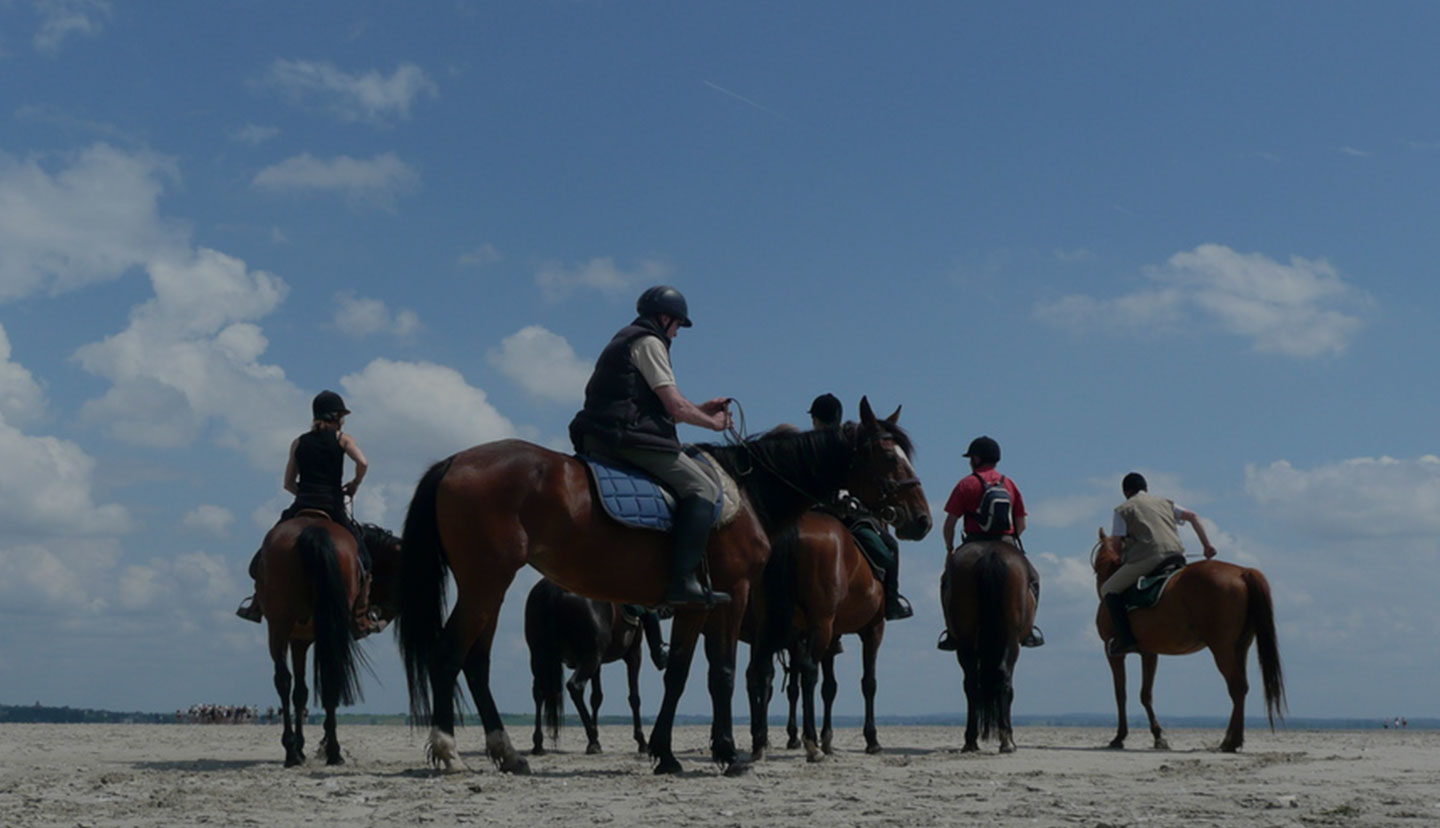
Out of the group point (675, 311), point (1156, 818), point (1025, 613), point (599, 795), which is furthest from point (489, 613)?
point (1025, 613)

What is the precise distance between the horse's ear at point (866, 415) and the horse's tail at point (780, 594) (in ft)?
5.24

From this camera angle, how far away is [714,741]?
1031 centimetres

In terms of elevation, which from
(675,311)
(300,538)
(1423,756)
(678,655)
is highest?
(675,311)

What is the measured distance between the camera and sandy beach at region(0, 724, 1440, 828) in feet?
25.1

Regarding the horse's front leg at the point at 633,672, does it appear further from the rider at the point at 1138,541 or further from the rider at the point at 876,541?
the rider at the point at 1138,541

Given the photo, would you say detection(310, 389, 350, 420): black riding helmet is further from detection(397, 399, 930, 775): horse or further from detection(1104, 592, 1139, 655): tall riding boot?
detection(1104, 592, 1139, 655): tall riding boot

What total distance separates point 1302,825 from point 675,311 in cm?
529

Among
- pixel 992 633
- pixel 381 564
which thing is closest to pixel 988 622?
pixel 992 633

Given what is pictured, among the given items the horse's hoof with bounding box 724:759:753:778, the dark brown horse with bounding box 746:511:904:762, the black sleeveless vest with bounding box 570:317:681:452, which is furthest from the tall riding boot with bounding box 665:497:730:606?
the dark brown horse with bounding box 746:511:904:762

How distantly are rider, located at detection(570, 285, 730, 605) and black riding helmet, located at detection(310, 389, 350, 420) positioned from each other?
317cm

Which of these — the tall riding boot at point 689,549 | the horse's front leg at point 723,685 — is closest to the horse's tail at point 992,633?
the horse's front leg at point 723,685

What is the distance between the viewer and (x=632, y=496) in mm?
9734

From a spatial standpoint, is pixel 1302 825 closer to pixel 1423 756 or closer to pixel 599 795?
pixel 599 795

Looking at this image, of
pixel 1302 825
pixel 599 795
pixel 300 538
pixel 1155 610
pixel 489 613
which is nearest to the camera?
pixel 1302 825
